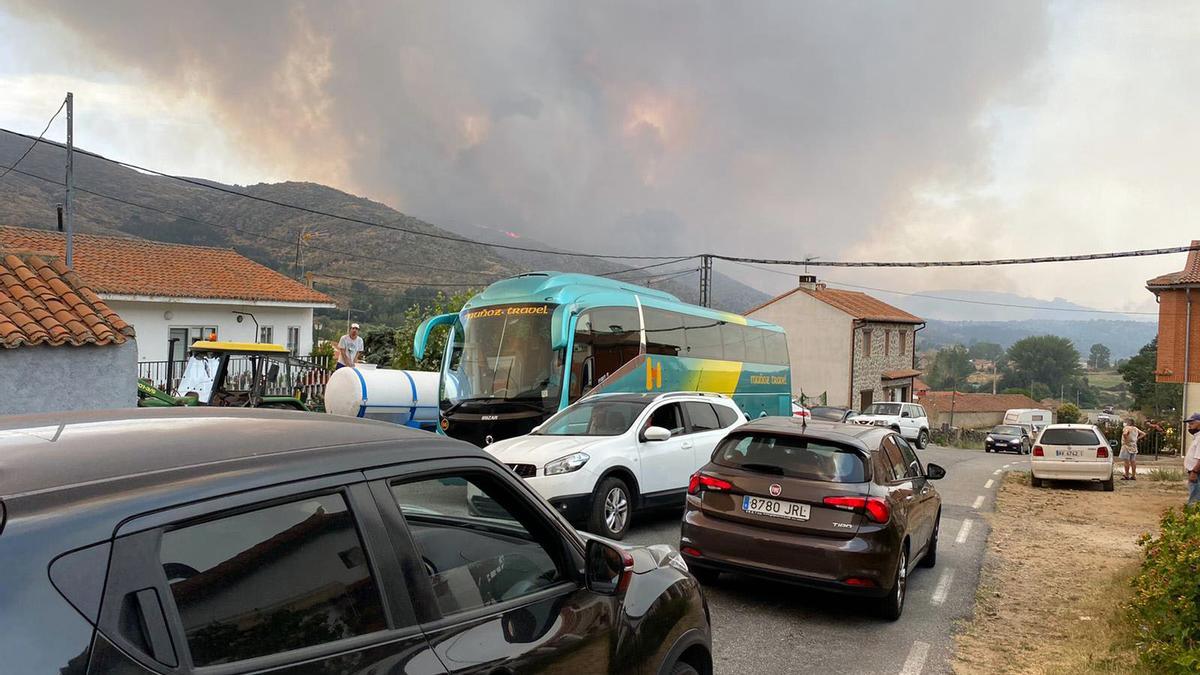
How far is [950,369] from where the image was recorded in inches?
6629

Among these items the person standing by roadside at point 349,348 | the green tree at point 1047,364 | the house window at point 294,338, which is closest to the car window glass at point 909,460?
the person standing by roadside at point 349,348

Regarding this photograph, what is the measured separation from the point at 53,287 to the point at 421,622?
10.3 m

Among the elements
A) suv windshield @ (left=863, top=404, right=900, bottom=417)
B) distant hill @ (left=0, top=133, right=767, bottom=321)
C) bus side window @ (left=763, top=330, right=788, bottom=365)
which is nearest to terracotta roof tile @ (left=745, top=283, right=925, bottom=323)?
distant hill @ (left=0, top=133, right=767, bottom=321)

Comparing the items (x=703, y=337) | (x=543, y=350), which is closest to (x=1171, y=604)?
(x=543, y=350)

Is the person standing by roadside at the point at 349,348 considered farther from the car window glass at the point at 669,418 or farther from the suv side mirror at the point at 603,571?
the suv side mirror at the point at 603,571

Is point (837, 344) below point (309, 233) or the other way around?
below

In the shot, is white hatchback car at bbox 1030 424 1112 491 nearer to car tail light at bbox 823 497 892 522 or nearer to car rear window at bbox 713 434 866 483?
car rear window at bbox 713 434 866 483

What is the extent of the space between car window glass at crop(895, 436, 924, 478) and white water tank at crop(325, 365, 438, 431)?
11.2 meters

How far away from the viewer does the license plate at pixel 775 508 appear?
6.91m

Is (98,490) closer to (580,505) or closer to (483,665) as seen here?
(483,665)

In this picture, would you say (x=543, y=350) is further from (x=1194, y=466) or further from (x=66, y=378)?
(x=1194, y=466)

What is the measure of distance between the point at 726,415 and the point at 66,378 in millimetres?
8200

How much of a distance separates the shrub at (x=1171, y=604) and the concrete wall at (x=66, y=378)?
32.6 ft

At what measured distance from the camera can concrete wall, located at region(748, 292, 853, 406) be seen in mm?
50219
